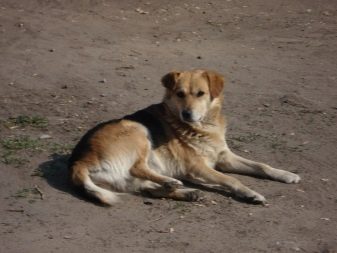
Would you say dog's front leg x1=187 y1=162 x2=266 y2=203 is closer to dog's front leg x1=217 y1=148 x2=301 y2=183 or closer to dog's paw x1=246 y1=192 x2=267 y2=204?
dog's paw x1=246 y1=192 x2=267 y2=204

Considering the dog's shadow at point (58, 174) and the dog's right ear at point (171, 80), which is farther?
the dog's right ear at point (171, 80)

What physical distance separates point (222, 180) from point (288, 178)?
62 cm

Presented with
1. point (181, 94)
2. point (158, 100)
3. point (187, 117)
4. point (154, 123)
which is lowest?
point (158, 100)

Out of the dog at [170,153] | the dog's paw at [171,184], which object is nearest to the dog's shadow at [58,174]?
the dog at [170,153]

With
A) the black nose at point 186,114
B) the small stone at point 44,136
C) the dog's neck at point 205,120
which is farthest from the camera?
the small stone at point 44,136

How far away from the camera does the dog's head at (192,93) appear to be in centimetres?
600

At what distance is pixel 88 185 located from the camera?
5340 mm

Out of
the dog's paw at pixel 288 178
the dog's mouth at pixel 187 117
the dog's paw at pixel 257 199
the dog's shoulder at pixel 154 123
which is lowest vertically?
the dog's paw at pixel 257 199

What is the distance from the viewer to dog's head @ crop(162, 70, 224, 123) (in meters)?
6.00

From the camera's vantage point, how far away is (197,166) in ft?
19.5

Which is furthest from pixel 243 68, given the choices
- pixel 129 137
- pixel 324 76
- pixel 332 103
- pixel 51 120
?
pixel 129 137

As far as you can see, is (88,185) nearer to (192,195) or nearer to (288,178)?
(192,195)

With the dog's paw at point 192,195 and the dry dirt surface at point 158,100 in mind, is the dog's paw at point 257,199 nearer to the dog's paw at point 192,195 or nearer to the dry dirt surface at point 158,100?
the dry dirt surface at point 158,100

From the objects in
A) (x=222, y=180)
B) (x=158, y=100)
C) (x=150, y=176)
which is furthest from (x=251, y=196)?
(x=158, y=100)
